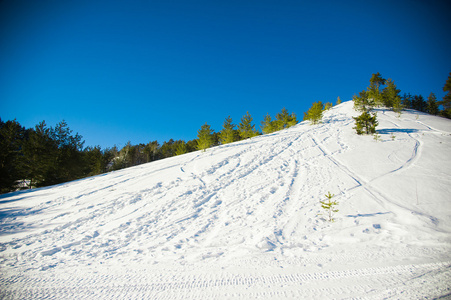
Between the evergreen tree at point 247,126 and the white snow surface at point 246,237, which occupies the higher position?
the evergreen tree at point 247,126

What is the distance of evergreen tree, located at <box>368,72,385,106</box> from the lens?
2787 cm

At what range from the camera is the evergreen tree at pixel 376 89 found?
27869 millimetres

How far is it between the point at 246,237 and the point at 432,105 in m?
64.4

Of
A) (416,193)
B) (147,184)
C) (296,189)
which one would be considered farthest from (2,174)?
(416,193)

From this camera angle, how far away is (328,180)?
7.73 m

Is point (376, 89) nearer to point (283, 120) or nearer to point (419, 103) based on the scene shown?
point (283, 120)

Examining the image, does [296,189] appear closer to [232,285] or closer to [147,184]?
[232,285]

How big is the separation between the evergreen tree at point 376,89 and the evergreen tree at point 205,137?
31484 mm

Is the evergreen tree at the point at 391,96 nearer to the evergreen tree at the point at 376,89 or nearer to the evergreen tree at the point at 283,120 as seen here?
the evergreen tree at the point at 376,89

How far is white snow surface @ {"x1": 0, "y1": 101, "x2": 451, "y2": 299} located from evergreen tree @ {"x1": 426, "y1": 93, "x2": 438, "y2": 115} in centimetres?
4981

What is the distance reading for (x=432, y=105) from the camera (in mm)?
38469

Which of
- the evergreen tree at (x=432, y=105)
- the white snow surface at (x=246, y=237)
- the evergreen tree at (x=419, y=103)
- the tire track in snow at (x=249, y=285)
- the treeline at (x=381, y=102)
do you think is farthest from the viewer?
the evergreen tree at (x=419, y=103)

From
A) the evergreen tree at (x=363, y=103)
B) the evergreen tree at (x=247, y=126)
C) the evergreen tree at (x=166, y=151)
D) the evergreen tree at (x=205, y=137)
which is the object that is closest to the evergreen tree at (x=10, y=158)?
the evergreen tree at (x=205, y=137)

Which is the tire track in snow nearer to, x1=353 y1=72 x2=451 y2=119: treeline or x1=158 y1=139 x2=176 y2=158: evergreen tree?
x1=353 y1=72 x2=451 y2=119: treeline
